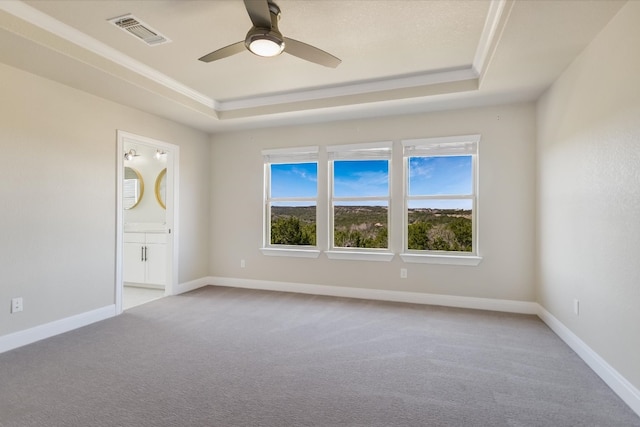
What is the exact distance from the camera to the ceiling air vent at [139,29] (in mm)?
2574

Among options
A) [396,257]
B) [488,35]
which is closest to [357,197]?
[396,257]

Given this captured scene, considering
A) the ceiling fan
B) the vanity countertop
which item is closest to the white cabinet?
the vanity countertop

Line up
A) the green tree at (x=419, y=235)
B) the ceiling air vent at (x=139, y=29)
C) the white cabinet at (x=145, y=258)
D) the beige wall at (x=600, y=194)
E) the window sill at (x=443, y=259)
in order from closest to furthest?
the beige wall at (x=600, y=194), the ceiling air vent at (x=139, y=29), the window sill at (x=443, y=259), the green tree at (x=419, y=235), the white cabinet at (x=145, y=258)

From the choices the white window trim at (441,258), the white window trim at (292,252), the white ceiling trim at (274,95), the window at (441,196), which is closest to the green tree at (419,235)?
the window at (441,196)

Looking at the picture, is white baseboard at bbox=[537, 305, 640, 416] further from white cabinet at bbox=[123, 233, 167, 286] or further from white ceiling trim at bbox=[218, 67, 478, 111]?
white cabinet at bbox=[123, 233, 167, 286]

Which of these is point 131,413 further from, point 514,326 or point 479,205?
point 479,205

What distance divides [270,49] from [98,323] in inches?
134

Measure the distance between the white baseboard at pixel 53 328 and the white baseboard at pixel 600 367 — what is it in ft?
15.5

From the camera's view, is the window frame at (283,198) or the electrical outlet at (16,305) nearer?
the electrical outlet at (16,305)

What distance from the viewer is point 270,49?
2.34 metres

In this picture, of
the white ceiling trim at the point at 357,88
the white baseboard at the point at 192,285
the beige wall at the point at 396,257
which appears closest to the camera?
Answer: the white ceiling trim at the point at 357,88

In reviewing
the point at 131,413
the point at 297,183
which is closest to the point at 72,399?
the point at 131,413

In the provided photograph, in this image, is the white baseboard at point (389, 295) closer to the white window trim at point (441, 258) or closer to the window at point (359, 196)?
the white window trim at point (441, 258)

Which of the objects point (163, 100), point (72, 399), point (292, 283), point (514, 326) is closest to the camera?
point (72, 399)
